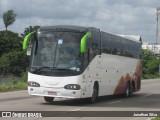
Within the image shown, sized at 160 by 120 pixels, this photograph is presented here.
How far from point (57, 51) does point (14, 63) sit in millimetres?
50390

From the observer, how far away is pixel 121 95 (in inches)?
1067

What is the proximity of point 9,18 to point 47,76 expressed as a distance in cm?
8025

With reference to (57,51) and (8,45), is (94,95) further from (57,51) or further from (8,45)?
(8,45)

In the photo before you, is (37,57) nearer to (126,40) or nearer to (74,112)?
(74,112)

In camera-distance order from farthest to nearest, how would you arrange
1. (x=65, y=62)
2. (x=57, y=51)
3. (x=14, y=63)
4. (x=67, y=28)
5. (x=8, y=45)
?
(x=8, y=45)
(x=14, y=63)
(x=67, y=28)
(x=57, y=51)
(x=65, y=62)

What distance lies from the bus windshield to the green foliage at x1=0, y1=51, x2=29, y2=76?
46381 millimetres

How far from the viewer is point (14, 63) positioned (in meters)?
68.5

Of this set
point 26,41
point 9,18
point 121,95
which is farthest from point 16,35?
point 26,41

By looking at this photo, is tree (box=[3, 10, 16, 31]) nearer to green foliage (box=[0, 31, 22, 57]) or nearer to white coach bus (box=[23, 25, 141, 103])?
green foliage (box=[0, 31, 22, 57])

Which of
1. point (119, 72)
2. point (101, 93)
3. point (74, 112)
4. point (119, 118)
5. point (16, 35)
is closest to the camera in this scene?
point (119, 118)

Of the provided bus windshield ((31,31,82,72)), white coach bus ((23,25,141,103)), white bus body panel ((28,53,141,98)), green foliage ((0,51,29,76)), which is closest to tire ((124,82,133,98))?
white bus body panel ((28,53,141,98))

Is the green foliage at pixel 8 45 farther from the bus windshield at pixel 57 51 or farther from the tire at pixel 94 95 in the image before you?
the bus windshield at pixel 57 51

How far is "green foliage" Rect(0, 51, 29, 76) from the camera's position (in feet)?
216

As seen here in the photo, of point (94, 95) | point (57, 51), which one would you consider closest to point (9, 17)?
point (94, 95)
